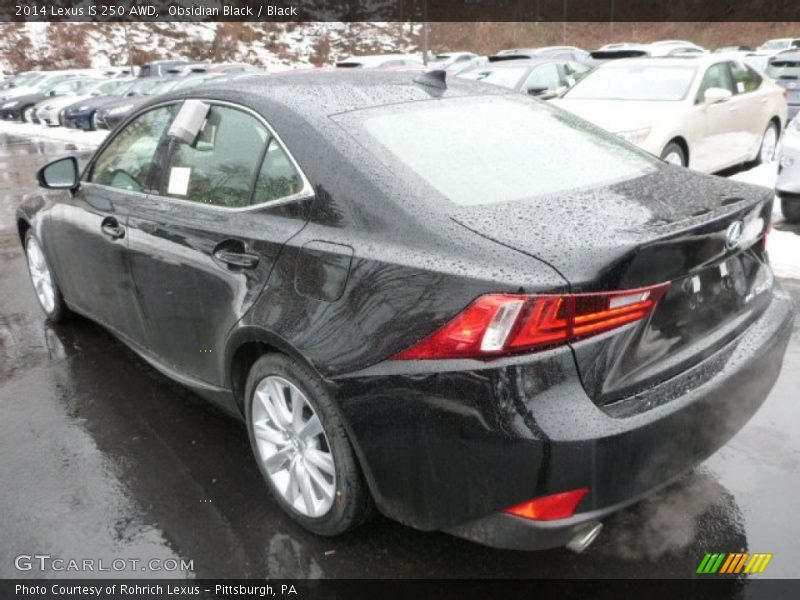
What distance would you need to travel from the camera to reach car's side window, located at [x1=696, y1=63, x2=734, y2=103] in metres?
8.06

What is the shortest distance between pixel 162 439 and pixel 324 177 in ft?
5.56

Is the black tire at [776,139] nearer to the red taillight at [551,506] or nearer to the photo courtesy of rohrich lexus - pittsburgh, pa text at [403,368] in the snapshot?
the photo courtesy of rohrich lexus - pittsburgh, pa text at [403,368]

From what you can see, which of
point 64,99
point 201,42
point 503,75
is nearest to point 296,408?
point 503,75

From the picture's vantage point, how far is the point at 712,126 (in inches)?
319

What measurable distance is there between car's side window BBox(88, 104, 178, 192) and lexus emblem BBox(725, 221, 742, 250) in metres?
2.46

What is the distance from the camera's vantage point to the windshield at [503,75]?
10562 millimetres

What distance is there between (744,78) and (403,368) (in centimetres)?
884

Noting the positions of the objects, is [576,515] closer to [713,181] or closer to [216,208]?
[713,181]

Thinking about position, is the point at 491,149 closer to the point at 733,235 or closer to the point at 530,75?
the point at 733,235

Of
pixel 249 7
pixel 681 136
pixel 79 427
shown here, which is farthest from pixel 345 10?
pixel 79 427

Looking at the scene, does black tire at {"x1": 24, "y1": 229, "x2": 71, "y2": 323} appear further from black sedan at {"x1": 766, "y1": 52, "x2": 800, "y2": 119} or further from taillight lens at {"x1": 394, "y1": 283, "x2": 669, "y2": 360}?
black sedan at {"x1": 766, "y1": 52, "x2": 800, "y2": 119}

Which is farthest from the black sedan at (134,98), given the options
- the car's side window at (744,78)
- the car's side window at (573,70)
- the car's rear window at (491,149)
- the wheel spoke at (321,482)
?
the wheel spoke at (321,482)

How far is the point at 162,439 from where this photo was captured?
345cm

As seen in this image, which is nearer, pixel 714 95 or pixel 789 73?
pixel 714 95
